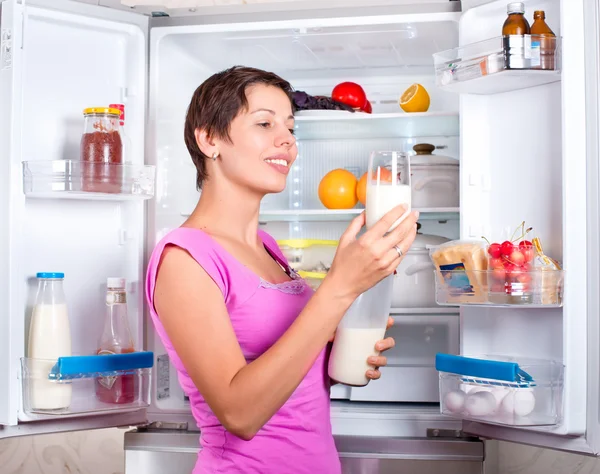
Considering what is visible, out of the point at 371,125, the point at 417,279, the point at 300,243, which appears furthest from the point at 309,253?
the point at 371,125

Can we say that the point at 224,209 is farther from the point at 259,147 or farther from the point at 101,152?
the point at 101,152

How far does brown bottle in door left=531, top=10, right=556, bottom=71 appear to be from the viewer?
155 centimetres

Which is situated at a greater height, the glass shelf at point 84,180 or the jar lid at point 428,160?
the jar lid at point 428,160

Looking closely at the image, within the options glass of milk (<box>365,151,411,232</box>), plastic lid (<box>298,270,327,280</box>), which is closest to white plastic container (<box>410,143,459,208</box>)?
plastic lid (<box>298,270,327,280</box>)

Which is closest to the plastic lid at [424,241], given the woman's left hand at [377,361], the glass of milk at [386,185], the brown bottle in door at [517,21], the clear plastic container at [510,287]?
the clear plastic container at [510,287]

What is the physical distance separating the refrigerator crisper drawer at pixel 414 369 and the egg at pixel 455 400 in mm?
395

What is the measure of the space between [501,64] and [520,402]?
2.38ft

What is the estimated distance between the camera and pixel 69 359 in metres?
1.64

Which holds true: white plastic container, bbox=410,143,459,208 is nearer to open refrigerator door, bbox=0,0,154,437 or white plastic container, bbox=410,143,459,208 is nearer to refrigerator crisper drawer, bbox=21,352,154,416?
open refrigerator door, bbox=0,0,154,437

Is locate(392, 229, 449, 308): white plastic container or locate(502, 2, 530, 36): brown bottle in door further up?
locate(502, 2, 530, 36): brown bottle in door

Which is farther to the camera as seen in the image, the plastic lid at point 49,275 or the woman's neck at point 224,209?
the plastic lid at point 49,275

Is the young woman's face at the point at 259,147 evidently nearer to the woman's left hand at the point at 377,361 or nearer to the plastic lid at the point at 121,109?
→ the woman's left hand at the point at 377,361

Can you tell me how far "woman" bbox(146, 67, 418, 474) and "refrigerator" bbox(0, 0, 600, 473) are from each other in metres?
0.51

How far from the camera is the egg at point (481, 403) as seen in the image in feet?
5.14
